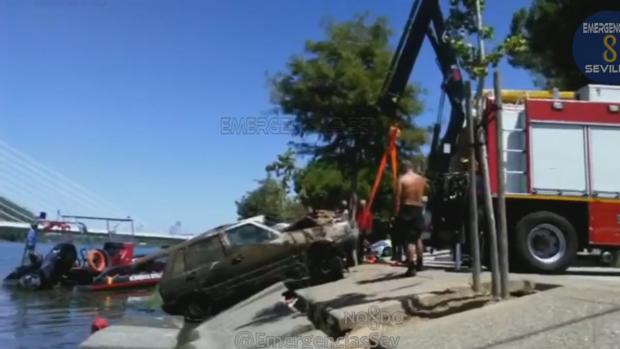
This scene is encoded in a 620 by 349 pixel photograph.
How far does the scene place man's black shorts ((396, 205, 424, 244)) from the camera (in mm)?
10188

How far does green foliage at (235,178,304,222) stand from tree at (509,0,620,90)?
30.5 meters

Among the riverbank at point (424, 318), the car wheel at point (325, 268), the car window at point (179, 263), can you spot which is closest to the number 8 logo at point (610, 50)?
the car wheel at point (325, 268)

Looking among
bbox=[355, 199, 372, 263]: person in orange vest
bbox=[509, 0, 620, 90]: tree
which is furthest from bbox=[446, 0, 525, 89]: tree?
bbox=[509, 0, 620, 90]: tree

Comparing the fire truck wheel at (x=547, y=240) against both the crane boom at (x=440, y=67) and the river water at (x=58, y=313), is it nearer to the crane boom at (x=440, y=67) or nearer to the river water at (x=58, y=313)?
the crane boom at (x=440, y=67)

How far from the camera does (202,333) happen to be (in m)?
10.9

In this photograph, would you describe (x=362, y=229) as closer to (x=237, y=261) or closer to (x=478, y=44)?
(x=237, y=261)

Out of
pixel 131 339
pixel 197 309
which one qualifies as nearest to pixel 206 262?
pixel 197 309

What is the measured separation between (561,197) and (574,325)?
6.40m

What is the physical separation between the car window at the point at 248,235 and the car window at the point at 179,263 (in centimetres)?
108

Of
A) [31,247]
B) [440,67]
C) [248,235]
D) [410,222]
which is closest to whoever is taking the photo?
[410,222]

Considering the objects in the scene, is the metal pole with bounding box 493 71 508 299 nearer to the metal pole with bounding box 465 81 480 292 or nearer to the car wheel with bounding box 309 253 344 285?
the metal pole with bounding box 465 81 480 292

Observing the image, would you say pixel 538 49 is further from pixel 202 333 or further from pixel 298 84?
pixel 202 333

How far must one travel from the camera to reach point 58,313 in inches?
712

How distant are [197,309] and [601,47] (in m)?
12.7
